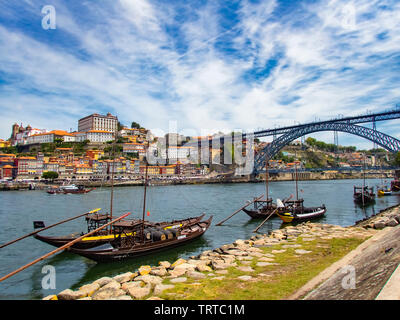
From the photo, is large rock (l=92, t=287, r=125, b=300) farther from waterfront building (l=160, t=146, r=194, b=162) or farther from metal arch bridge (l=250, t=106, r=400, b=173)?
waterfront building (l=160, t=146, r=194, b=162)

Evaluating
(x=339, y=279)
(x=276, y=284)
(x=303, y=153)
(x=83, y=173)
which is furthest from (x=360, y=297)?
(x=303, y=153)

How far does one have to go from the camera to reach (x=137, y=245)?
1217 cm

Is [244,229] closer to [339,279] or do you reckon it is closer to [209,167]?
[339,279]

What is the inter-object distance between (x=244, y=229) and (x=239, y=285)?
12.8 metres

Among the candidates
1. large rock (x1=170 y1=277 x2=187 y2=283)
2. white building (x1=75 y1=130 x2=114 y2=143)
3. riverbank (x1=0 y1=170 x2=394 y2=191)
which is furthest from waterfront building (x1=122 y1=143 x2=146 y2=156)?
large rock (x1=170 y1=277 x2=187 y2=283)

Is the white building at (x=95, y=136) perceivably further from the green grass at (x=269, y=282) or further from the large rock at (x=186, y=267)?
the green grass at (x=269, y=282)

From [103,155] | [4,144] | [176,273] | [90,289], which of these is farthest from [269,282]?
[4,144]

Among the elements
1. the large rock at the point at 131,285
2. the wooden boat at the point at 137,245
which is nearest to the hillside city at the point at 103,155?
the wooden boat at the point at 137,245

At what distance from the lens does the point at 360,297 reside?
3723 mm

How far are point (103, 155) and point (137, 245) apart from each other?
300 feet

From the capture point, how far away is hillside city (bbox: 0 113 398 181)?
82438 millimetres

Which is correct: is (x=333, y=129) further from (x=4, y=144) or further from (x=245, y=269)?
(x=4, y=144)

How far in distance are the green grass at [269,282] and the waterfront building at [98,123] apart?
4474 inches

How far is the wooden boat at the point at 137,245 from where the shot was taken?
11.4 metres
